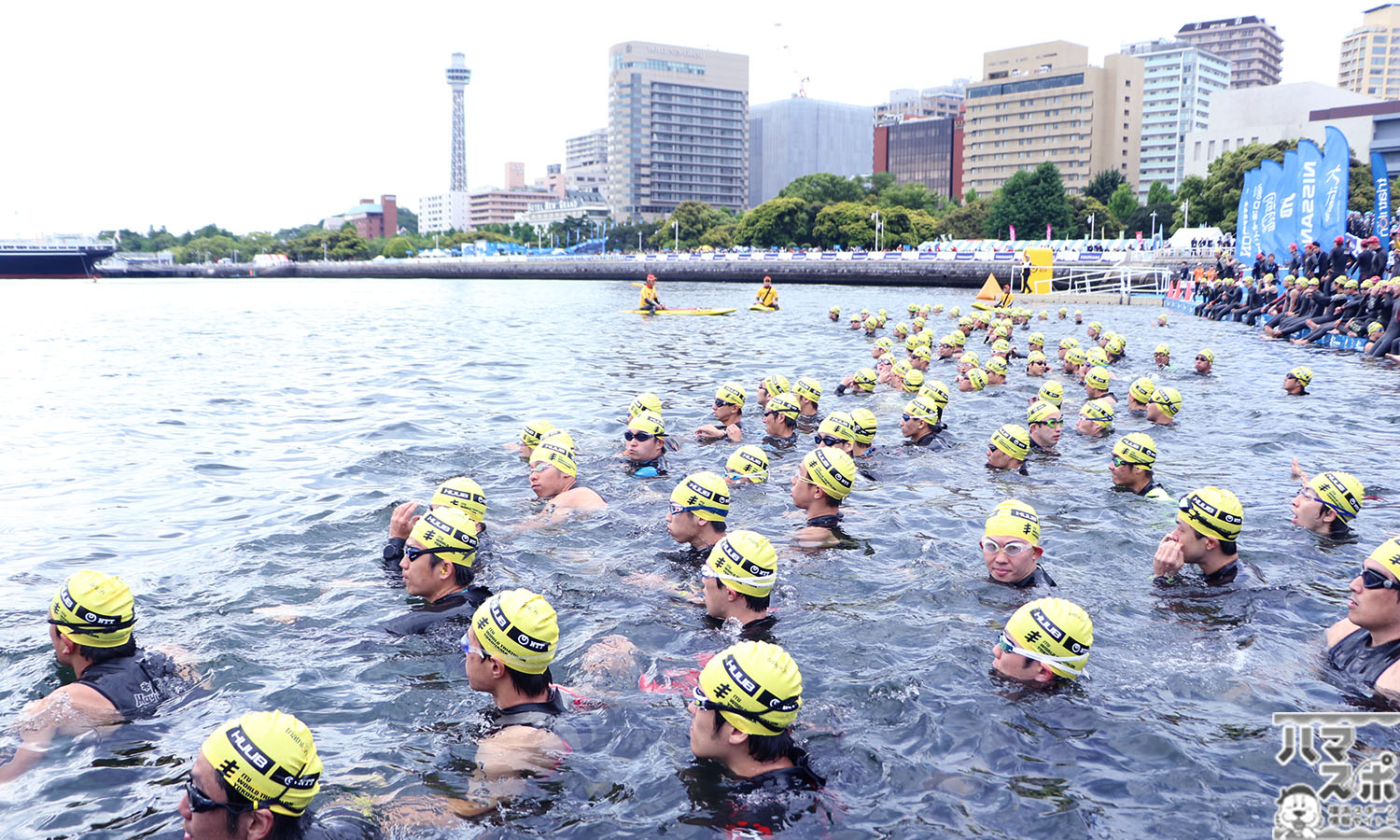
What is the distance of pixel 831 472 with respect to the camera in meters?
9.30

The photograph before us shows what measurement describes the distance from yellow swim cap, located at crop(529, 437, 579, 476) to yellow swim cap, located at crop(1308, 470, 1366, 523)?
25.2 feet

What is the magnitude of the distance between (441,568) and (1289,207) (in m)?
40.2

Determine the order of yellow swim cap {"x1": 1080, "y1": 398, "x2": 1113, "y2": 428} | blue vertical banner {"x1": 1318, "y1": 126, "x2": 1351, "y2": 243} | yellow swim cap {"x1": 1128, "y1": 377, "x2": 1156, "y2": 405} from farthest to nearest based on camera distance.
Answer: blue vertical banner {"x1": 1318, "y1": 126, "x2": 1351, "y2": 243} < yellow swim cap {"x1": 1128, "y1": 377, "x2": 1156, "y2": 405} < yellow swim cap {"x1": 1080, "y1": 398, "x2": 1113, "y2": 428}

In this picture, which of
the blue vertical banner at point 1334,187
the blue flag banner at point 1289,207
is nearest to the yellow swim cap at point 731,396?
the blue vertical banner at point 1334,187

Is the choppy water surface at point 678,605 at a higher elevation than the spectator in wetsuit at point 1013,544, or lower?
lower

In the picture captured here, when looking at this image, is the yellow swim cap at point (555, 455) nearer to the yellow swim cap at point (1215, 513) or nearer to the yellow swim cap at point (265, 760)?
the yellow swim cap at point (265, 760)

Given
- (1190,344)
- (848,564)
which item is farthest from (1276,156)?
(848,564)

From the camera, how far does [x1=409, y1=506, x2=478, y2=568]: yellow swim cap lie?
6957 mm

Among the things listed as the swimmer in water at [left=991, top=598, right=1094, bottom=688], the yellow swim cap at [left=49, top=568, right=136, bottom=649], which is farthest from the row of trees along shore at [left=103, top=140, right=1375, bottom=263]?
the yellow swim cap at [left=49, top=568, right=136, bottom=649]

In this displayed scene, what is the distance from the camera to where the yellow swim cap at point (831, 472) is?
930cm

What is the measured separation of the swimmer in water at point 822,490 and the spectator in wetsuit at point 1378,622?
14.1ft

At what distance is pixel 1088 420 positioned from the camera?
1480 centimetres

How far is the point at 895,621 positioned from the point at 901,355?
2131 cm

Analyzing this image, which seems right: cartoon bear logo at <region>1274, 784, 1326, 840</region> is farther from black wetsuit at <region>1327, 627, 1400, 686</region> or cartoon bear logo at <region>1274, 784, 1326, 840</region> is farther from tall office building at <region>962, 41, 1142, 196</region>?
tall office building at <region>962, 41, 1142, 196</region>
